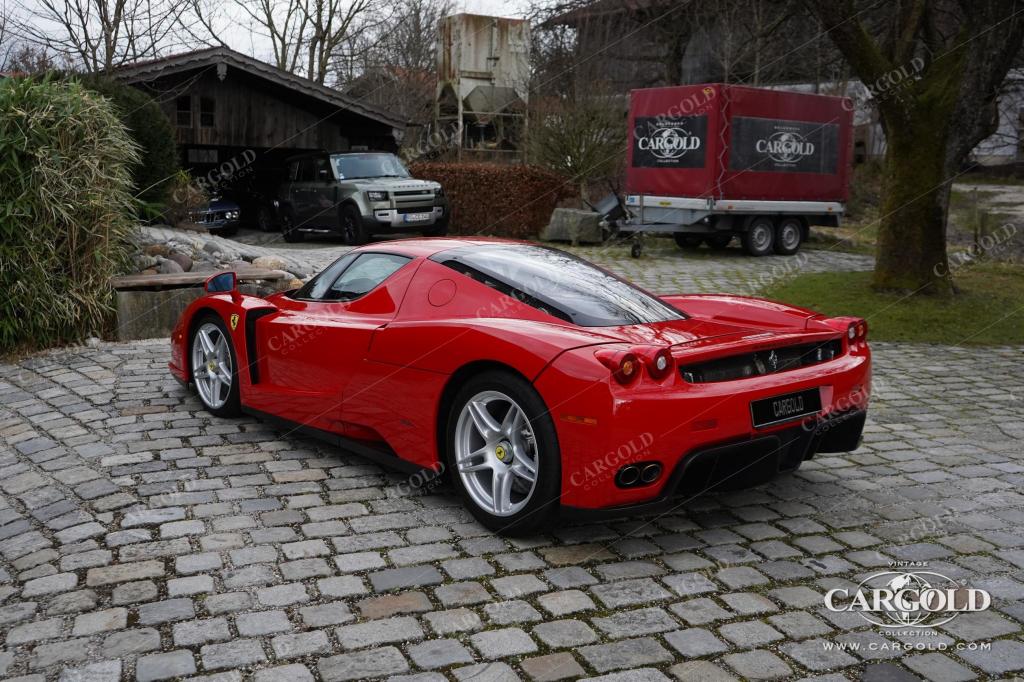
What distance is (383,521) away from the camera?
4523mm

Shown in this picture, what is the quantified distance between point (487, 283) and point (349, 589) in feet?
5.24

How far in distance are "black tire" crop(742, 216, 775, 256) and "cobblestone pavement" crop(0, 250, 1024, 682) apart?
12043mm

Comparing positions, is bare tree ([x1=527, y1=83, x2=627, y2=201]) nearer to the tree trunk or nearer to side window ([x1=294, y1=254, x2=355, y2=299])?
the tree trunk

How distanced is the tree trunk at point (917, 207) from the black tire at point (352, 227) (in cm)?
961

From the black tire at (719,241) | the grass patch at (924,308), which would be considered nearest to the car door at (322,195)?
the black tire at (719,241)

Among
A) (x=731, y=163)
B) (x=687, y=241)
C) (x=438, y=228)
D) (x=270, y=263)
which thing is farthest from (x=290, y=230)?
(x=731, y=163)

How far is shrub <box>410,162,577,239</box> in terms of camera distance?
1998 centimetres

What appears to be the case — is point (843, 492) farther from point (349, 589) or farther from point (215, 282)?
point (215, 282)

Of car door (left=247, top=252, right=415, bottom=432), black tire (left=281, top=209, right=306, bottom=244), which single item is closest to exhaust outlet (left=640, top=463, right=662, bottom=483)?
car door (left=247, top=252, right=415, bottom=432)

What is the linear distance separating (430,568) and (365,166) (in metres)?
16.1

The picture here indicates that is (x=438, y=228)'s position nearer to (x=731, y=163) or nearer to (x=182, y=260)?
(x=731, y=163)

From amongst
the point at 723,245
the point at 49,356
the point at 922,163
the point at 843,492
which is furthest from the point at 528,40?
the point at 843,492

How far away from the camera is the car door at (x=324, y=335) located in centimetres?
502

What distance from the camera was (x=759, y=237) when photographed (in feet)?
59.2
